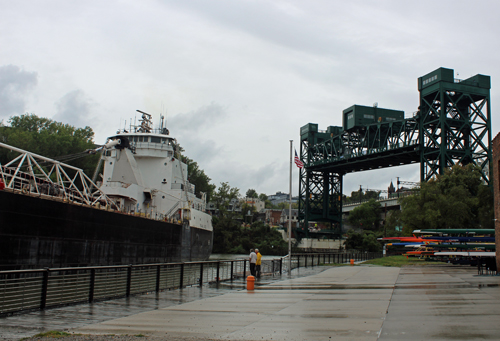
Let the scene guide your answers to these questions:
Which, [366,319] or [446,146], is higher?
[446,146]

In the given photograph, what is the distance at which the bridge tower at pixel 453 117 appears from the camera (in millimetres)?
61156

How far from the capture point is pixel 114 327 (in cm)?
850

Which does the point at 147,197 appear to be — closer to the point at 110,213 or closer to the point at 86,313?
the point at 110,213

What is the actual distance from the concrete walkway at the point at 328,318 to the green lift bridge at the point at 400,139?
167 ft

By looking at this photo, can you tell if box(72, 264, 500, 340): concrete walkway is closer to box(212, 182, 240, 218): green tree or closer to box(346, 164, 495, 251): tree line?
box(346, 164, 495, 251): tree line

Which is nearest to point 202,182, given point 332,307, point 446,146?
point 446,146

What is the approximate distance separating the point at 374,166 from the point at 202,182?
138 ft

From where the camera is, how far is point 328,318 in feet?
30.9

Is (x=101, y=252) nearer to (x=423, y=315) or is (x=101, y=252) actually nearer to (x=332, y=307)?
(x=332, y=307)

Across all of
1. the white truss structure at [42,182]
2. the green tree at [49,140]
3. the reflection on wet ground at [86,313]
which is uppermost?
the green tree at [49,140]

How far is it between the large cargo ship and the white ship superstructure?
9 cm

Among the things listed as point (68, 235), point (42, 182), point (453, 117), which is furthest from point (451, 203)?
point (42, 182)

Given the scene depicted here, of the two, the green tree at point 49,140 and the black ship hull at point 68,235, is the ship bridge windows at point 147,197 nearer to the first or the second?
the black ship hull at point 68,235

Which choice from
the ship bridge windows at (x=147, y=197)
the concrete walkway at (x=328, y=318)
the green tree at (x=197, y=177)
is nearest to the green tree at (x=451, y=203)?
the ship bridge windows at (x=147, y=197)
